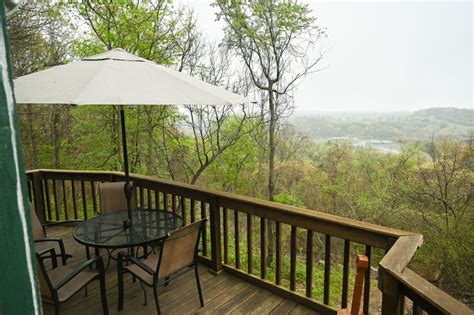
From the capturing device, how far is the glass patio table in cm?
268

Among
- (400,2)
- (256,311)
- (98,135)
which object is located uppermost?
(400,2)

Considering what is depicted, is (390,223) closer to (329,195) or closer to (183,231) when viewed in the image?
(329,195)

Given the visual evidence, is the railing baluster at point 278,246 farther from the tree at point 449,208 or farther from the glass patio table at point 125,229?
the tree at point 449,208

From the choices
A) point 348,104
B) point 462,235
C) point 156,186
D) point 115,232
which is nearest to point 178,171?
point 156,186

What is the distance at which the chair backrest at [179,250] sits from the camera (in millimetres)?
2414

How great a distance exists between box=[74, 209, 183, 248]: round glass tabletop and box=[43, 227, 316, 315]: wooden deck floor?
68 centimetres

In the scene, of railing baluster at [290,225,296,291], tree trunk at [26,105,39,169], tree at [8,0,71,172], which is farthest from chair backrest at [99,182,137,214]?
tree trunk at [26,105,39,169]

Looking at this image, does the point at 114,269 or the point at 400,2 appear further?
the point at 400,2

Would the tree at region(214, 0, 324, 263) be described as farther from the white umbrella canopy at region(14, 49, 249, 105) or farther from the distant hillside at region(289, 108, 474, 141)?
the white umbrella canopy at region(14, 49, 249, 105)

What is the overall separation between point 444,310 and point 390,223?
9.63 m

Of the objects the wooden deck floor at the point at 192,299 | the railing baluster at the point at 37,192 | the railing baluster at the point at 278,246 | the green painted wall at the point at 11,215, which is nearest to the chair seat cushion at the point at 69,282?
the wooden deck floor at the point at 192,299

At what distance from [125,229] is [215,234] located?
97 cm

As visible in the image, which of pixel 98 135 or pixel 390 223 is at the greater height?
pixel 98 135

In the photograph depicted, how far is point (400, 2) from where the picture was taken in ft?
45.3
